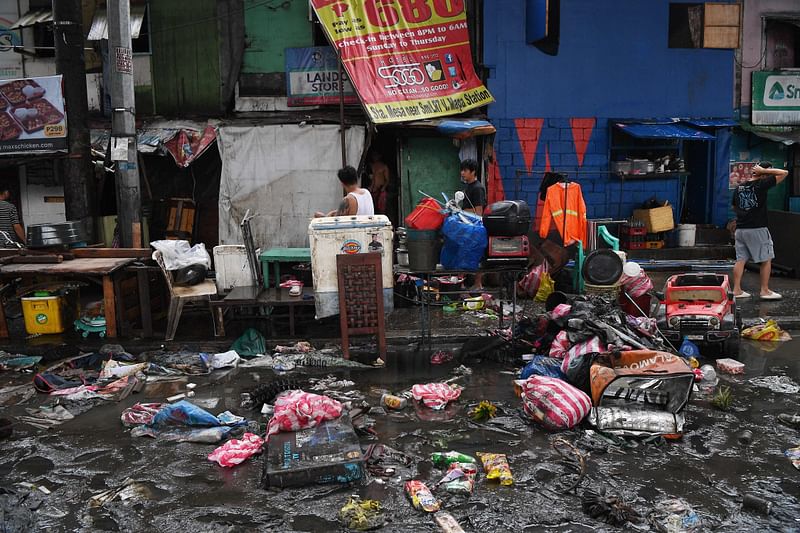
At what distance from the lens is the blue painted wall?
13625 millimetres

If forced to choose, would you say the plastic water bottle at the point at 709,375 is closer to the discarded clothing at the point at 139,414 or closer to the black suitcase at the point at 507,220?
the black suitcase at the point at 507,220

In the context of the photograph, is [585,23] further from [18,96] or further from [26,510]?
[26,510]

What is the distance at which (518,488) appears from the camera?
5.15 metres

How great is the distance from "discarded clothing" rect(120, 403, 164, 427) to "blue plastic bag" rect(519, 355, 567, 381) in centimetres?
372

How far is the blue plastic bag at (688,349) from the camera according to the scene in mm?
7930

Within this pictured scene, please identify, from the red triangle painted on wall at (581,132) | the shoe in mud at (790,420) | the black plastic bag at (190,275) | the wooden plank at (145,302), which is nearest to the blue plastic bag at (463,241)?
the shoe in mud at (790,420)

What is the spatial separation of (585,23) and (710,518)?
11.3 m

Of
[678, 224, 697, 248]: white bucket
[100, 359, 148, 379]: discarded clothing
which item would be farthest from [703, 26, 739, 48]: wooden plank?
[100, 359, 148, 379]: discarded clothing

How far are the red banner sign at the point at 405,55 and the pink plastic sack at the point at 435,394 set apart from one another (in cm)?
627

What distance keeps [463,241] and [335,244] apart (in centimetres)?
154

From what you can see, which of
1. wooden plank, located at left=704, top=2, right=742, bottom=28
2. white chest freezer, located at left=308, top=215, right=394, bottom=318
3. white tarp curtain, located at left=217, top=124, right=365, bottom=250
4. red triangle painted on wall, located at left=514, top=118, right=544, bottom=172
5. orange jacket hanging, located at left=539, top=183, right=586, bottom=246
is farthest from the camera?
wooden plank, located at left=704, top=2, right=742, bottom=28

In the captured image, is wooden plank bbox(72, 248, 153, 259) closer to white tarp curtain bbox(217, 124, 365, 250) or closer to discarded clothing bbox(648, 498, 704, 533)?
white tarp curtain bbox(217, 124, 365, 250)

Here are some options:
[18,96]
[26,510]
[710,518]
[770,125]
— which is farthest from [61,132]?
[770,125]

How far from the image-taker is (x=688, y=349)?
7961 mm
